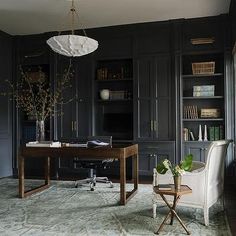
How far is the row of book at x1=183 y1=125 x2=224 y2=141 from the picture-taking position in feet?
18.3

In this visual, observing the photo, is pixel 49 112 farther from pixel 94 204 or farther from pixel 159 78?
pixel 94 204

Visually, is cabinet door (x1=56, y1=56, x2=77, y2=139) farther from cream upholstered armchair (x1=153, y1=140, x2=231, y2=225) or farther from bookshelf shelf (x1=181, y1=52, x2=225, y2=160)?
cream upholstered armchair (x1=153, y1=140, x2=231, y2=225)

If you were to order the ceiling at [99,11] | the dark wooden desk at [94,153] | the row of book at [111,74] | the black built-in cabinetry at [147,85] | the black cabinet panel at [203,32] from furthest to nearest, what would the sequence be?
the row of book at [111,74] < the black built-in cabinetry at [147,85] < the black cabinet panel at [203,32] < the ceiling at [99,11] < the dark wooden desk at [94,153]

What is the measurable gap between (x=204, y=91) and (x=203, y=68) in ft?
1.36

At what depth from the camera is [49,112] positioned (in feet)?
20.7

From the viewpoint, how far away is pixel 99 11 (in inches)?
206

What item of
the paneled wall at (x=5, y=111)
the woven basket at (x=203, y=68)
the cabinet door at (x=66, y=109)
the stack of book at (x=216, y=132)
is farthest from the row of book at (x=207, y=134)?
the paneled wall at (x=5, y=111)

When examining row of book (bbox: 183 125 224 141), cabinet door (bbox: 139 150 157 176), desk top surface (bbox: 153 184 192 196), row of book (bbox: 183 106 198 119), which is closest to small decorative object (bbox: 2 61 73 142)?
cabinet door (bbox: 139 150 157 176)

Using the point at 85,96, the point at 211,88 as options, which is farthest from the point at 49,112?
the point at 211,88

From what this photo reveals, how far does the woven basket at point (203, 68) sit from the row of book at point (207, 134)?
3.25 ft

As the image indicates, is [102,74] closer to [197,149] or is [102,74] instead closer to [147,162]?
[147,162]

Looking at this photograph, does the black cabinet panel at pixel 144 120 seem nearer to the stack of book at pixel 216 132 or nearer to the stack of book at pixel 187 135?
the stack of book at pixel 187 135

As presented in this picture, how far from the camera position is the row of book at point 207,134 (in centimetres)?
558

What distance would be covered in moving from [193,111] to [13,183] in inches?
139
